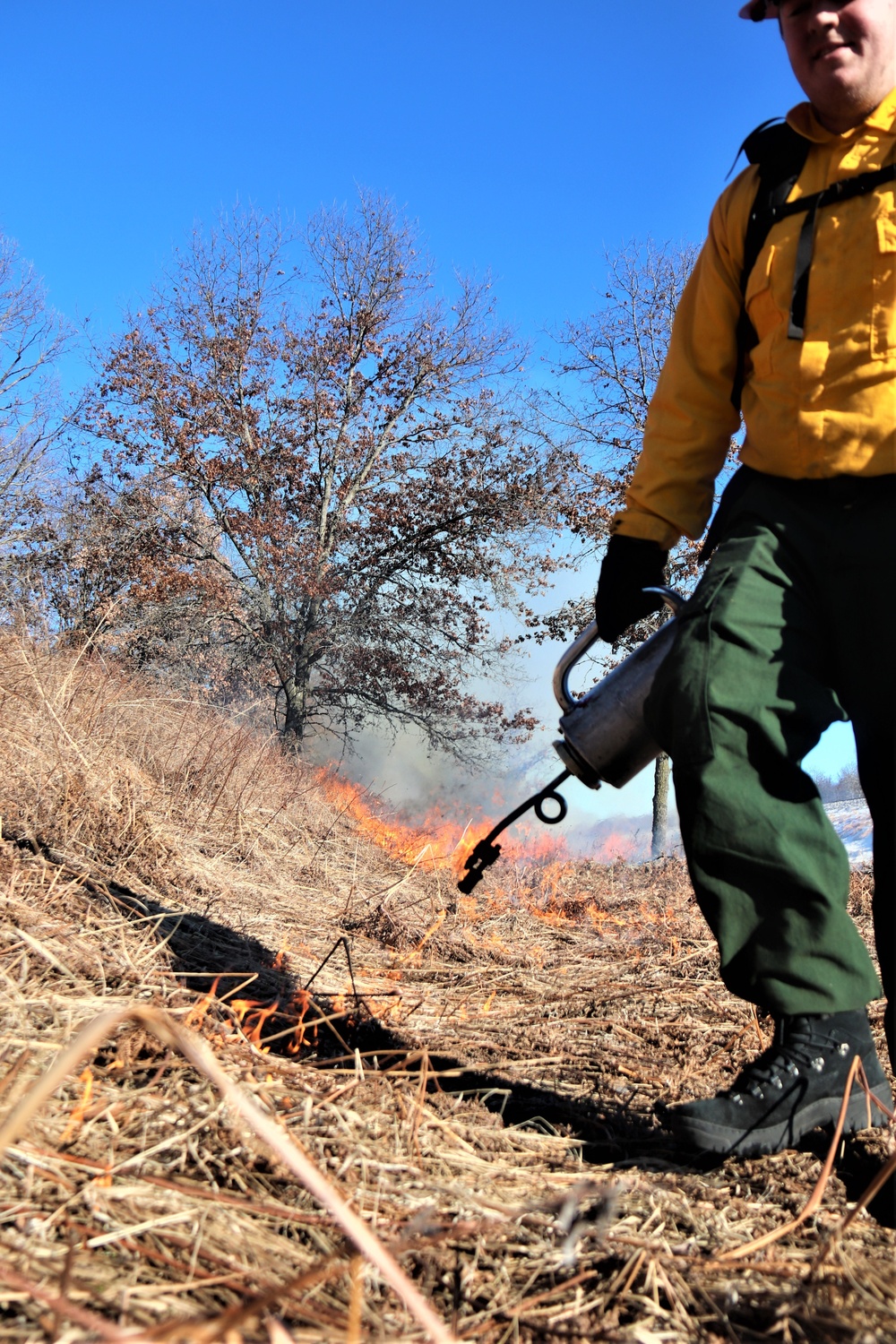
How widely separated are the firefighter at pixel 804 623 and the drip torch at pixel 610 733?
0.88 feet

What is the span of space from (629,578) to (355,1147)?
51.3 inches

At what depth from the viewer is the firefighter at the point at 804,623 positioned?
1.54 metres

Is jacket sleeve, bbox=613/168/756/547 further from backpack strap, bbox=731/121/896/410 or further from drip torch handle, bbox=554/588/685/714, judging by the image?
drip torch handle, bbox=554/588/685/714

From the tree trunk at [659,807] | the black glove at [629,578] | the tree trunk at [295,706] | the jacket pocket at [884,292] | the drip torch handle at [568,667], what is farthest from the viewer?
the tree trunk at [295,706]

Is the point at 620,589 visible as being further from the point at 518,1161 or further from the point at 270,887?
the point at 270,887

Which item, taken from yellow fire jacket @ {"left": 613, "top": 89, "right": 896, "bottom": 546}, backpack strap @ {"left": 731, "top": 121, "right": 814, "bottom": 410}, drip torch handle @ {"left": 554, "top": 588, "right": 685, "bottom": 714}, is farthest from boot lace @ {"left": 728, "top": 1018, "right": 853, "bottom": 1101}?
backpack strap @ {"left": 731, "top": 121, "right": 814, "bottom": 410}

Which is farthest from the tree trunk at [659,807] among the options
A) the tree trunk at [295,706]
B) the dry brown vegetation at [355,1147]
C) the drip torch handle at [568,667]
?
Answer: the drip torch handle at [568,667]

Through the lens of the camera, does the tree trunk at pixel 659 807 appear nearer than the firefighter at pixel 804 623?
No

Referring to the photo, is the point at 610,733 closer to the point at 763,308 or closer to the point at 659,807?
the point at 763,308

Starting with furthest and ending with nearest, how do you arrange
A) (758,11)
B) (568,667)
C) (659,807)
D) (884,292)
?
(659,807) < (568,667) < (758,11) < (884,292)

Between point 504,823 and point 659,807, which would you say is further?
point 659,807

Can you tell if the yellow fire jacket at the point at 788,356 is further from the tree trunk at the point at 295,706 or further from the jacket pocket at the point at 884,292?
the tree trunk at the point at 295,706

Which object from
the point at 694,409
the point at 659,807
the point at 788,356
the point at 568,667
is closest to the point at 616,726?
the point at 568,667

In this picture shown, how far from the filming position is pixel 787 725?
5.42ft
